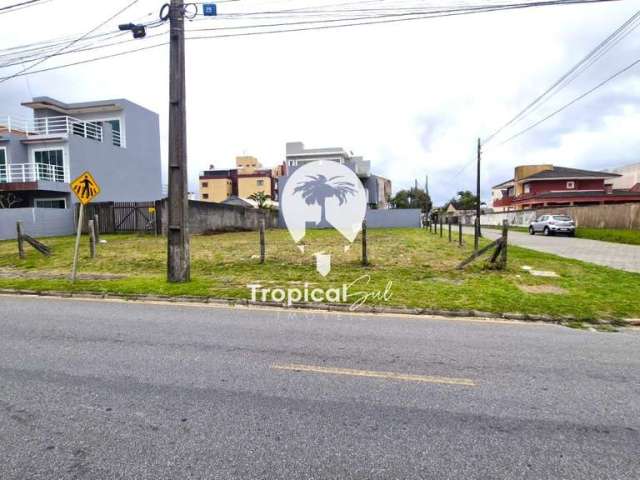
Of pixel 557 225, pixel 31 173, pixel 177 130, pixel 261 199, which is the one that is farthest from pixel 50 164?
pixel 557 225

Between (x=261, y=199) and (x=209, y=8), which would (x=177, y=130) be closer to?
(x=209, y=8)

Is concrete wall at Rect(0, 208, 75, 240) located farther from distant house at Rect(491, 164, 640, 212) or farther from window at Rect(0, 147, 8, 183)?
distant house at Rect(491, 164, 640, 212)

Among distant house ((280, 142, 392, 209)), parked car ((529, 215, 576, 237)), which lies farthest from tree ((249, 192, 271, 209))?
parked car ((529, 215, 576, 237))

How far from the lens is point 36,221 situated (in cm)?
2209

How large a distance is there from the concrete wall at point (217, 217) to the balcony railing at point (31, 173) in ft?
29.6

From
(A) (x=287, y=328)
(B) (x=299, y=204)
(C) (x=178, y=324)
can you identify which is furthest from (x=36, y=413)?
(B) (x=299, y=204)

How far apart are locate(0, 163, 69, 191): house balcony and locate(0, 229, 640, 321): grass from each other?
437 inches

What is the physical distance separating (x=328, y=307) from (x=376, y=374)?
3.05 m

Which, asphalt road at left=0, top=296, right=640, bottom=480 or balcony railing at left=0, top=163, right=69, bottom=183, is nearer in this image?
asphalt road at left=0, top=296, right=640, bottom=480

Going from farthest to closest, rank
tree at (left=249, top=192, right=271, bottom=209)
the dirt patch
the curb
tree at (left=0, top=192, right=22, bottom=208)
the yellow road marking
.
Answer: tree at (left=249, top=192, right=271, bottom=209) < tree at (left=0, top=192, right=22, bottom=208) < the dirt patch < the curb < the yellow road marking

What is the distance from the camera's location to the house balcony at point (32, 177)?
77.2 feet

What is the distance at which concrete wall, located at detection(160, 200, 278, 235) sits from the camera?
84.7 feet

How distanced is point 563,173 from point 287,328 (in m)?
54.2

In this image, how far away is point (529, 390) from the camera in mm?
3646
